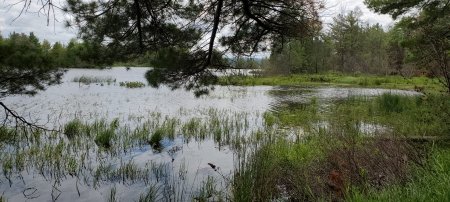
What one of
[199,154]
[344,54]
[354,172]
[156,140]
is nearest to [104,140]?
[156,140]

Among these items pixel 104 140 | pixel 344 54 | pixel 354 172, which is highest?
pixel 344 54

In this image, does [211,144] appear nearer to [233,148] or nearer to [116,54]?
[233,148]

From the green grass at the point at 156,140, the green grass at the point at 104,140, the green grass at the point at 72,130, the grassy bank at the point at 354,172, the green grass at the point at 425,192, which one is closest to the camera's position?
the green grass at the point at 425,192

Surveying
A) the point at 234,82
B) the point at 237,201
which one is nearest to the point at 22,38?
the point at 234,82

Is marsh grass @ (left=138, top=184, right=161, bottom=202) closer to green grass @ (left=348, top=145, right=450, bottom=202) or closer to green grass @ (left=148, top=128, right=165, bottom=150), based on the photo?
green grass @ (left=348, top=145, right=450, bottom=202)

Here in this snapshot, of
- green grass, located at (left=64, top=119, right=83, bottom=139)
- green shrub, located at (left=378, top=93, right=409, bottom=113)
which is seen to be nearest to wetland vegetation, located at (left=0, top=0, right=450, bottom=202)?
green grass, located at (left=64, top=119, right=83, bottom=139)

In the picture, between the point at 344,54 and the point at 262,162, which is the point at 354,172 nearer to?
the point at 262,162

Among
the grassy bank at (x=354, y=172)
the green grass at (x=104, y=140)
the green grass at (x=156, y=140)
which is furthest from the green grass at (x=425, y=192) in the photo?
the green grass at (x=104, y=140)

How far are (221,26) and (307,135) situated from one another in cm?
527

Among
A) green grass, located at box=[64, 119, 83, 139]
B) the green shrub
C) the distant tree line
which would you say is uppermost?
the distant tree line

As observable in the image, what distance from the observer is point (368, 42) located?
67.1 meters

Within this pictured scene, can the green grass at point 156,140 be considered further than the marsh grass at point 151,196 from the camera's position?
Yes

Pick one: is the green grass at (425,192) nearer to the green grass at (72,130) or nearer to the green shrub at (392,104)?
the green grass at (72,130)

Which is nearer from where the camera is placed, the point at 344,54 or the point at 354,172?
the point at 354,172
